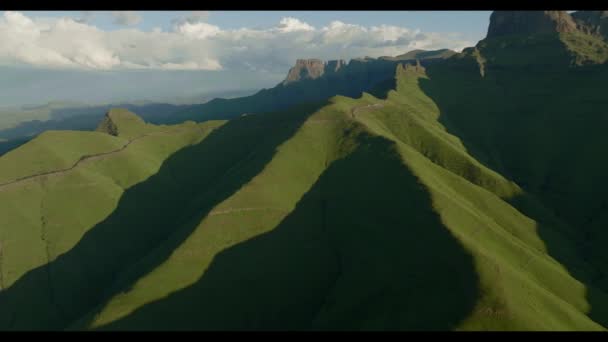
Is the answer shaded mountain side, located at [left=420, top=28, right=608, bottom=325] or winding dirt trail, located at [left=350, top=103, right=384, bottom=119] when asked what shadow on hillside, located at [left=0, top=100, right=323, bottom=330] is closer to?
winding dirt trail, located at [left=350, top=103, right=384, bottom=119]

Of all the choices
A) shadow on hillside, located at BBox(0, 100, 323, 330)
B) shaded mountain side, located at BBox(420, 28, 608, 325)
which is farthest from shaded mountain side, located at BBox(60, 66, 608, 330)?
shaded mountain side, located at BBox(420, 28, 608, 325)

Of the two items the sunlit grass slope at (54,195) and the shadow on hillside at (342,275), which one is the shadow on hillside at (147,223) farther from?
the shadow on hillside at (342,275)

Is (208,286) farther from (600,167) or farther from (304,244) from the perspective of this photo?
(600,167)

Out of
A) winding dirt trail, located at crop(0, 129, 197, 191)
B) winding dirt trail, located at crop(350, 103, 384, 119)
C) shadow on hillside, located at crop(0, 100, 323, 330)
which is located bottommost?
shadow on hillside, located at crop(0, 100, 323, 330)

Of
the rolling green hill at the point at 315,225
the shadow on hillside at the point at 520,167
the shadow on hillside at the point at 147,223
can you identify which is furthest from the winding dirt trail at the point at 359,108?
the shadow on hillside at the point at 520,167
